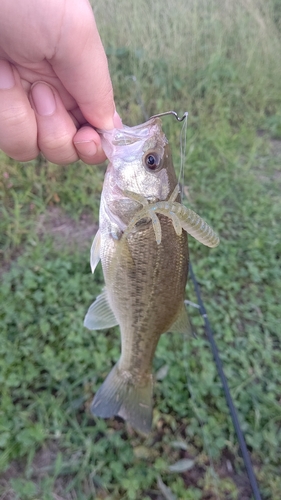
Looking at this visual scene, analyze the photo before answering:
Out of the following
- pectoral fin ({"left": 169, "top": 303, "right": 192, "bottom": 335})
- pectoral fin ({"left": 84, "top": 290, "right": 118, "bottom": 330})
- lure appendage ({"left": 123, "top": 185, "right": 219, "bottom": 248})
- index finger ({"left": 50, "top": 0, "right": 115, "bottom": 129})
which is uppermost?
index finger ({"left": 50, "top": 0, "right": 115, "bottom": 129})

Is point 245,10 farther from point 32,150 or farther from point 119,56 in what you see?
point 32,150

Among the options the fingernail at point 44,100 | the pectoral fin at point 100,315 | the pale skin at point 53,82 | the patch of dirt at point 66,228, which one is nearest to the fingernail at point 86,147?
the pale skin at point 53,82

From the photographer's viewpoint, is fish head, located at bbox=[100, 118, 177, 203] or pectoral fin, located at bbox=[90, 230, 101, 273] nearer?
fish head, located at bbox=[100, 118, 177, 203]

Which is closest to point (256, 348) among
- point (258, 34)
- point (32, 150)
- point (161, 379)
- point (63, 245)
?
point (161, 379)

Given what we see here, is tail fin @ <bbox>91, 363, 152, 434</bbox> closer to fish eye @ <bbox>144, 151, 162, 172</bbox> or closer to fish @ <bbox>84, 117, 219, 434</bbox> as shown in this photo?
fish @ <bbox>84, 117, 219, 434</bbox>

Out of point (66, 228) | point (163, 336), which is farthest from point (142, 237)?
point (66, 228)

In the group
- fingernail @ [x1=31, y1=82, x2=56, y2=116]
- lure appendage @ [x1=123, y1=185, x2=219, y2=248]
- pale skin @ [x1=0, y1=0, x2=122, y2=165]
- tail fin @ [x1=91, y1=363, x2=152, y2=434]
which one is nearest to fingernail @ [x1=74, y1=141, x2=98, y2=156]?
pale skin @ [x1=0, y1=0, x2=122, y2=165]
